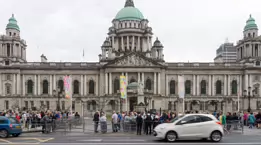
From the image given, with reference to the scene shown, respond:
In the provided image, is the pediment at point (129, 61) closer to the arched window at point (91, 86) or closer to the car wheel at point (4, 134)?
the arched window at point (91, 86)

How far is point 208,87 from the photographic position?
246ft

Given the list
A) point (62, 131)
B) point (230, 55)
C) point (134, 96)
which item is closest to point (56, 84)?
point (134, 96)

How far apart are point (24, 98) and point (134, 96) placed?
32044 mm

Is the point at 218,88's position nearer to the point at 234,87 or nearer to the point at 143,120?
the point at 234,87

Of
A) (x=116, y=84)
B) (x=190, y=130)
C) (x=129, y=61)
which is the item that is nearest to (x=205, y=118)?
(x=190, y=130)

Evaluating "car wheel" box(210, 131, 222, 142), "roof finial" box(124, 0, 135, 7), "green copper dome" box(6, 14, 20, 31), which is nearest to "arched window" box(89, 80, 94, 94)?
"green copper dome" box(6, 14, 20, 31)

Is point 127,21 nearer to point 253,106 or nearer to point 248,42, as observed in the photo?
point 248,42

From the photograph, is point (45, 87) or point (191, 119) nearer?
point (191, 119)

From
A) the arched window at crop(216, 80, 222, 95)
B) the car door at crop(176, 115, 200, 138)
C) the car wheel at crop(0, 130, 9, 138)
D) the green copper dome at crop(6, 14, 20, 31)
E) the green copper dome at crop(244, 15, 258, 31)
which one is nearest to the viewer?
the car door at crop(176, 115, 200, 138)

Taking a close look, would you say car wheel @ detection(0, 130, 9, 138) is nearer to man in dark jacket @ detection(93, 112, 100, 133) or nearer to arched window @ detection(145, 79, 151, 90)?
man in dark jacket @ detection(93, 112, 100, 133)

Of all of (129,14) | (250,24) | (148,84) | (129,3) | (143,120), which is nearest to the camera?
(143,120)

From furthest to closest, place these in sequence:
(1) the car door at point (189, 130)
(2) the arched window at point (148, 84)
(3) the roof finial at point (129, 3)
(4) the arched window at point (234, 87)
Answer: (3) the roof finial at point (129, 3)
(4) the arched window at point (234, 87)
(2) the arched window at point (148, 84)
(1) the car door at point (189, 130)

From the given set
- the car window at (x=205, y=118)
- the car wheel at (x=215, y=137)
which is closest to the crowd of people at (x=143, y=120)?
the car window at (x=205, y=118)

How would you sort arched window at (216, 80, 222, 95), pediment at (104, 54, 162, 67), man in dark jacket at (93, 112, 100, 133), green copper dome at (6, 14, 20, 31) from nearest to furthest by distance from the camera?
man in dark jacket at (93, 112, 100, 133) → pediment at (104, 54, 162, 67) → arched window at (216, 80, 222, 95) → green copper dome at (6, 14, 20, 31)
